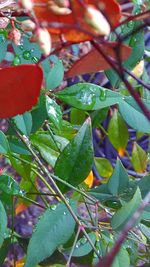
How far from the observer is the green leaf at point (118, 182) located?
63 cm

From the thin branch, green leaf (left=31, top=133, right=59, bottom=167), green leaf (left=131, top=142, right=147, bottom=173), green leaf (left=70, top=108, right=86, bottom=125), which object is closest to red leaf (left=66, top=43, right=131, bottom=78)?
the thin branch

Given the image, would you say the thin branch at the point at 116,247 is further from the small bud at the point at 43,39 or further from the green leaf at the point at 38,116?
the green leaf at the point at 38,116

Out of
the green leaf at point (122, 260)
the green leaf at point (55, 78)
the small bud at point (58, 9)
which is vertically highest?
the small bud at point (58, 9)

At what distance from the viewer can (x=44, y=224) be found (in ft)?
1.77

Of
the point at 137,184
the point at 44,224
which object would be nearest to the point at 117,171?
the point at 137,184

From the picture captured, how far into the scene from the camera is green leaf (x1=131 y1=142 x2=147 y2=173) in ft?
3.32

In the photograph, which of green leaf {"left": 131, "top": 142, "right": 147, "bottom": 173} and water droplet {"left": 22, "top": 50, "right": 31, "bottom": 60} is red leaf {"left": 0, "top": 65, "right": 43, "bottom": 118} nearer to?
water droplet {"left": 22, "top": 50, "right": 31, "bottom": 60}

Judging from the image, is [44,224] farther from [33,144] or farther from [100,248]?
[33,144]

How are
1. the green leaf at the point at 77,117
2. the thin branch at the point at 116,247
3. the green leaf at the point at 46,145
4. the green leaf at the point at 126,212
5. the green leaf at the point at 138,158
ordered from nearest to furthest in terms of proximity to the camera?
1. the thin branch at the point at 116,247
2. the green leaf at the point at 126,212
3. the green leaf at the point at 46,145
4. the green leaf at the point at 77,117
5. the green leaf at the point at 138,158

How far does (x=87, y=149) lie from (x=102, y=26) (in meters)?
Answer: 0.32

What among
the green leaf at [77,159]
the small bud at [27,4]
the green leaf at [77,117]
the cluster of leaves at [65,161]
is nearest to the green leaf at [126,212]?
the cluster of leaves at [65,161]

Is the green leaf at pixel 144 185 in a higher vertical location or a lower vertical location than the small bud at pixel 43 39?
lower

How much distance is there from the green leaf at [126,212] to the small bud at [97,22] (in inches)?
8.4

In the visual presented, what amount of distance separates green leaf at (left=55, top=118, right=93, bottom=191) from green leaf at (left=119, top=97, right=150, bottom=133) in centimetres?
7
